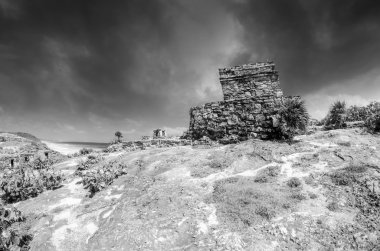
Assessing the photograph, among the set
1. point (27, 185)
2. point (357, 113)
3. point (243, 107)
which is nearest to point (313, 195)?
point (243, 107)

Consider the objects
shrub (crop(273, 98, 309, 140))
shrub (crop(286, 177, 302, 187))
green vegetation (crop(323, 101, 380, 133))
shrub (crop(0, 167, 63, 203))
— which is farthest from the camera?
green vegetation (crop(323, 101, 380, 133))

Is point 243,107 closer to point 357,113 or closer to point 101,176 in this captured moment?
point 101,176

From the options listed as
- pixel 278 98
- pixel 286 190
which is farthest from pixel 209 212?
pixel 278 98

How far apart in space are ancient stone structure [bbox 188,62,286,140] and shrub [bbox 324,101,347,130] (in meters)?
5.07

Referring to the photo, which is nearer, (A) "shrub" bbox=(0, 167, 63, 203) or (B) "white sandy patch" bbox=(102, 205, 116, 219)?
(B) "white sandy patch" bbox=(102, 205, 116, 219)

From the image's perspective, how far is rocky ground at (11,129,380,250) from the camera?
625 centimetres

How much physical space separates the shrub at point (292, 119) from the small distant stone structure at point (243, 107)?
57 cm

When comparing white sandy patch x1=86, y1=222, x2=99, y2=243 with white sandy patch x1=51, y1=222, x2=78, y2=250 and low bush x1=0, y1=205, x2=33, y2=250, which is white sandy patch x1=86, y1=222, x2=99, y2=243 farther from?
low bush x1=0, y1=205, x2=33, y2=250

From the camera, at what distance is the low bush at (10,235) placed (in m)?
6.94

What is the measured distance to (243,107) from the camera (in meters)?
14.9

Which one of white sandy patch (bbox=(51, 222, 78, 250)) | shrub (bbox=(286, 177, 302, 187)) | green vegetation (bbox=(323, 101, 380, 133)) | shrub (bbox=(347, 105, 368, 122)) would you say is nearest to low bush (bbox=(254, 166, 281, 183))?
shrub (bbox=(286, 177, 302, 187))

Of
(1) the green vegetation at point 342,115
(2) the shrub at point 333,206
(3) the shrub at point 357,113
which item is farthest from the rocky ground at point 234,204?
(3) the shrub at point 357,113

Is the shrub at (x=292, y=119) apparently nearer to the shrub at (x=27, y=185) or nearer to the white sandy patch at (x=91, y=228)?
the white sandy patch at (x=91, y=228)

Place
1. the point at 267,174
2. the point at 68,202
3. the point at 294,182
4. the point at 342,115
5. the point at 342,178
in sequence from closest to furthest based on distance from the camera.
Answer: the point at 342,178
the point at 294,182
the point at 267,174
the point at 68,202
the point at 342,115
